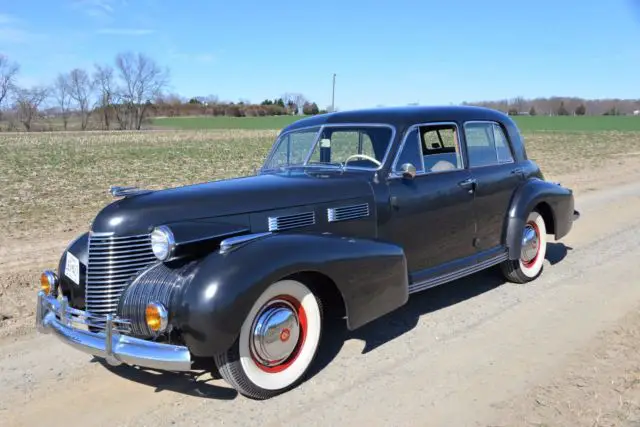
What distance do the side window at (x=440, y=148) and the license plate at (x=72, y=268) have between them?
2.82m

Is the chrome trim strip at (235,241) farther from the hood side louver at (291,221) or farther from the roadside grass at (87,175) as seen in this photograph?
the roadside grass at (87,175)

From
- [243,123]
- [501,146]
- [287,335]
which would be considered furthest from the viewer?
[243,123]

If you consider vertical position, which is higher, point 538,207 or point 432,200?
point 432,200

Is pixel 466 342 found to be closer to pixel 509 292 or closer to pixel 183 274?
pixel 509 292

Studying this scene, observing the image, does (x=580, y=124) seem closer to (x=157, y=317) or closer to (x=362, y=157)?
(x=362, y=157)

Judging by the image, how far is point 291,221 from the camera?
3.91 meters

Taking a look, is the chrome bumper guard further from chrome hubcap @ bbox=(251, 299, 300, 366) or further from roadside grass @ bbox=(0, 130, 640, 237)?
roadside grass @ bbox=(0, 130, 640, 237)

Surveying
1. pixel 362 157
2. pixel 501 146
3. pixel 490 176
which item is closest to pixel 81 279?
pixel 362 157

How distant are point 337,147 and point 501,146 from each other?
1870mm

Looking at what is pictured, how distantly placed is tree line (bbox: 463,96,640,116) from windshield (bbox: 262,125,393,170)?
6606 cm

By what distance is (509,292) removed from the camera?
5480 mm

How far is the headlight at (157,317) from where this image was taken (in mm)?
3131

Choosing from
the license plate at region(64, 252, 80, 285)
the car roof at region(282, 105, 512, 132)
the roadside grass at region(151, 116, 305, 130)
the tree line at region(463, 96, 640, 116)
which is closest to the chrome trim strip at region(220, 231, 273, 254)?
the license plate at region(64, 252, 80, 285)

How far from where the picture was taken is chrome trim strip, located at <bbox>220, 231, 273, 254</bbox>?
3.37 meters
